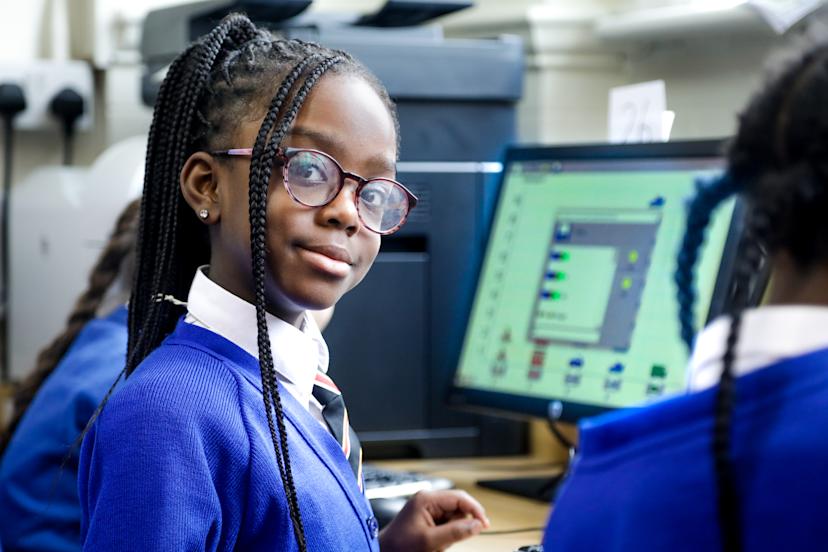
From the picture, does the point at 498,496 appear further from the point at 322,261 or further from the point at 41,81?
the point at 41,81

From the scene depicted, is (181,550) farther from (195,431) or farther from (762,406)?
(762,406)

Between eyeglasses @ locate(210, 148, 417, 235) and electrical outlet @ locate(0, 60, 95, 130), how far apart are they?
64.7 inches

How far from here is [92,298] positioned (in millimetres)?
1869

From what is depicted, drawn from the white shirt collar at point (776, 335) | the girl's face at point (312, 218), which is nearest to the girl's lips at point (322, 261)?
the girl's face at point (312, 218)

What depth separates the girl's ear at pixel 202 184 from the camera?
1130mm

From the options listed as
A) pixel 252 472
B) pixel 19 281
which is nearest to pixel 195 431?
pixel 252 472

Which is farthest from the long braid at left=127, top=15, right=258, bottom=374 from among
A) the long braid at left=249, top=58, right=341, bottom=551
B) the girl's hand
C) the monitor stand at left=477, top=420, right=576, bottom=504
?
the monitor stand at left=477, top=420, right=576, bottom=504

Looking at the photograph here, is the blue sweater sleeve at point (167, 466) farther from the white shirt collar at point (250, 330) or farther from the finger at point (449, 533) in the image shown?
the finger at point (449, 533)

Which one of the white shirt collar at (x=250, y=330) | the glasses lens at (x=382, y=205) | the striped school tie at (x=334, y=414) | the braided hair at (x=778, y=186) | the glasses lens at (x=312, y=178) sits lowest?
the striped school tie at (x=334, y=414)

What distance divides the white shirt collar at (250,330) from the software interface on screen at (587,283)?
1.74 ft

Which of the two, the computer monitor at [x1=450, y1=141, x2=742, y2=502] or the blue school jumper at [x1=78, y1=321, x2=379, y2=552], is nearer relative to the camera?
the blue school jumper at [x1=78, y1=321, x2=379, y2=552]

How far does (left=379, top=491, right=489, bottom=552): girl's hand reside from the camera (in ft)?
3.99

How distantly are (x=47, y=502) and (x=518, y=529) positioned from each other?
0.59 m

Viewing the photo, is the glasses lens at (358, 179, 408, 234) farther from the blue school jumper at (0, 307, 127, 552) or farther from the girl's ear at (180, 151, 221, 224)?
the blue school jumper at (0, 307, 127, 552)
